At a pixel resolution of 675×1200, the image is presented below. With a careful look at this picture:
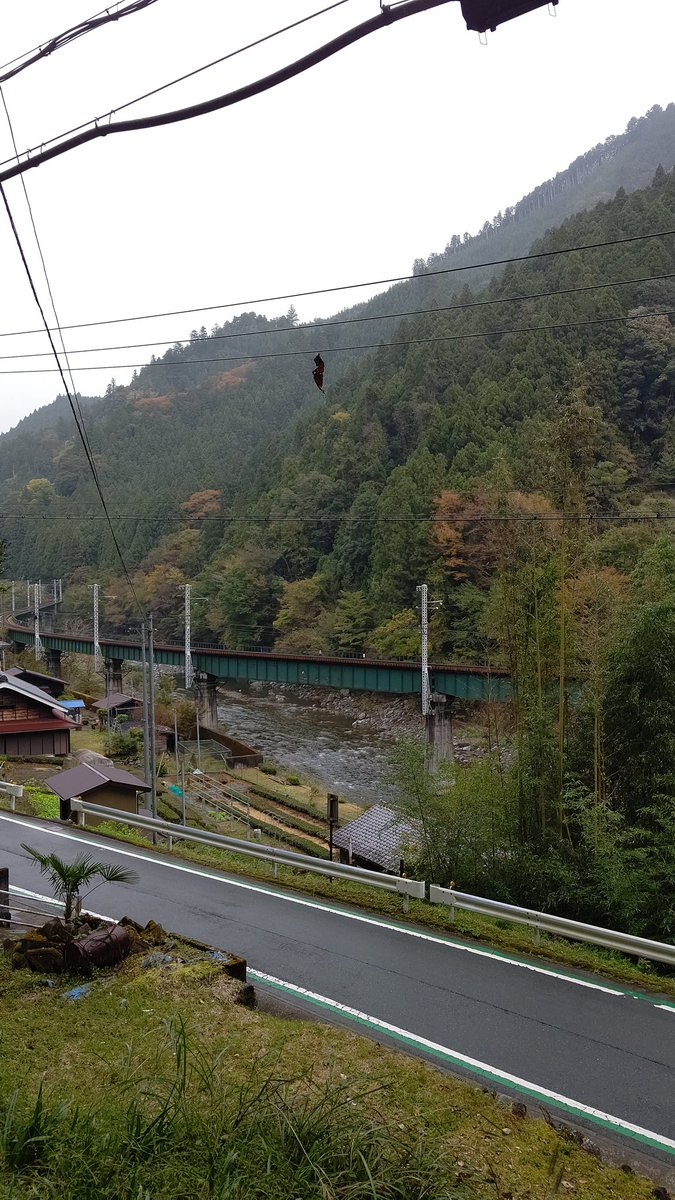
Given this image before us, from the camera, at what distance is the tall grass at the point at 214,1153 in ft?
11.5

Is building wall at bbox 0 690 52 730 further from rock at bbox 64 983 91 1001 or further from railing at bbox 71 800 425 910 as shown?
rock at bbox 64 983 91 1001

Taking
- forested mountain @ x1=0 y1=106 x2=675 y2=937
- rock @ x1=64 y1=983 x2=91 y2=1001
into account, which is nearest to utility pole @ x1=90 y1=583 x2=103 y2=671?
forested mountain @ x1=0 y1=106 x2=675 y2=937

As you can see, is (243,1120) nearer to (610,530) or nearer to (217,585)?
(610,530)

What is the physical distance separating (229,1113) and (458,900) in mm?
6060

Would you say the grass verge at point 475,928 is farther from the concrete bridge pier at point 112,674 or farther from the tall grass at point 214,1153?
the concrete bridge pier at point 112,674

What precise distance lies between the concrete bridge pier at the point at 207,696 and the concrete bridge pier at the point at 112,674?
10485 millimetres

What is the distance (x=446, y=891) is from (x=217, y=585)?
58487mm

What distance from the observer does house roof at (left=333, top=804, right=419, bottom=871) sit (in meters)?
17.4

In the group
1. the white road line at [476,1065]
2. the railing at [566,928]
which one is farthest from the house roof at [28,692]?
the white road line at [476,1065]

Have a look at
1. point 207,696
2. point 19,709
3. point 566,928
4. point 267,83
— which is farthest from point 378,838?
point 207,696

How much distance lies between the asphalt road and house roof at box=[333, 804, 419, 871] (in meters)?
6.40

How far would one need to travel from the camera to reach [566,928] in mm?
8906

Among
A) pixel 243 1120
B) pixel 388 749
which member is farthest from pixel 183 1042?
pixel 388 749

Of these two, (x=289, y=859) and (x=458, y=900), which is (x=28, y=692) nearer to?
(x=289, y=859)
